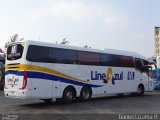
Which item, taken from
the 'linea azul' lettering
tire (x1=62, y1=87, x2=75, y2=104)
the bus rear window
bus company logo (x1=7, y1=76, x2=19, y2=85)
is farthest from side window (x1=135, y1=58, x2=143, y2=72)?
bus company logo (x1=7, y1=76, x2=19, y2=85)

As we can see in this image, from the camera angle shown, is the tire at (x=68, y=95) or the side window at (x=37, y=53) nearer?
the side window at (x=37, y=53)

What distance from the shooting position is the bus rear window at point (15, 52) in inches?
693

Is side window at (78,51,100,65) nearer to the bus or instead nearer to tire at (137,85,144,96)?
the bus

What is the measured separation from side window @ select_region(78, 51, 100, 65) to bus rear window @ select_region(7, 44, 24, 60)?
4.10m

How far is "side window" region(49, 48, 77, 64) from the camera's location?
60.9 ft

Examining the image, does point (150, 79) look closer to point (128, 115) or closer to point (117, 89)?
point (117, 89)

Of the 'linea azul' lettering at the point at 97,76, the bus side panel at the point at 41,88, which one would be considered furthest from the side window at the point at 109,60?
the bus side panel at the point at 41,88

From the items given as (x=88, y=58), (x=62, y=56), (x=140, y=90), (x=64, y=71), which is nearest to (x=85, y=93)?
(x=88, y=58)

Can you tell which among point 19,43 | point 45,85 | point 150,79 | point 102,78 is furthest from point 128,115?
point 150,79

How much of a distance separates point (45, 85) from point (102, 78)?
217 inches

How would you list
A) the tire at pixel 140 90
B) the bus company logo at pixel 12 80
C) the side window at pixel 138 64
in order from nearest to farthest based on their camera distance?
the bus company logo at pixel 12 80
the side window at pixel 138 64
the tire at pixel 140 90

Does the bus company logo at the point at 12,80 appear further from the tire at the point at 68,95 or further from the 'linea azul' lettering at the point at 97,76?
the 'linea azul' lettering at the point at 97,76

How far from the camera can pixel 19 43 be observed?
699 inches

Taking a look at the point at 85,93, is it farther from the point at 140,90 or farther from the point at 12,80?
the point at 140,90
